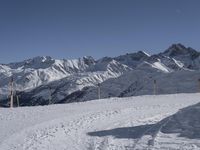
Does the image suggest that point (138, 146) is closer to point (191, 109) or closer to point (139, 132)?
point (139, 132)

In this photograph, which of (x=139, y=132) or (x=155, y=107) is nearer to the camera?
(x=139, y=132)

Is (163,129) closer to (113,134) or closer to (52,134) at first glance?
(113,134)

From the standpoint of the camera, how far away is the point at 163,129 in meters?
22.0

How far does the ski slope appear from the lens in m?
19.4

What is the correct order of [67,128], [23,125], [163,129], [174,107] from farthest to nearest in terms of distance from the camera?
[174,107] < [23,125] < [67,128] < [163,129]

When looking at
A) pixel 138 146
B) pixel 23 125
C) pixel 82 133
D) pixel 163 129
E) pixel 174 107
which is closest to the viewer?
pixel 138 146

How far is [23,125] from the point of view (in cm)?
2808

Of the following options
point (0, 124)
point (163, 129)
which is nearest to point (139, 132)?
point (163, 129)

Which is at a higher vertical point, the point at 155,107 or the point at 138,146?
the point at 155,107

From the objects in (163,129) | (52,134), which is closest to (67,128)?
(52,134)

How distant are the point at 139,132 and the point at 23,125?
885 cm

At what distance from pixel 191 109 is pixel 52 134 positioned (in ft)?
25.0

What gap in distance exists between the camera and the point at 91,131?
2403 centimetres

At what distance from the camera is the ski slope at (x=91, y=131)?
19.4 m
